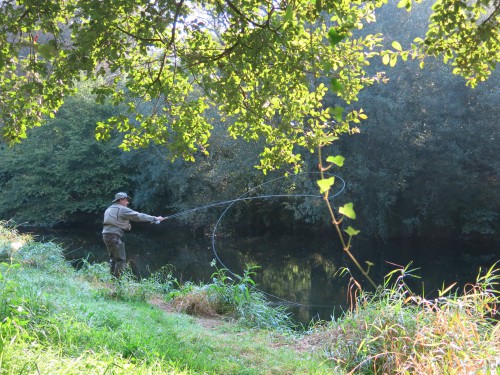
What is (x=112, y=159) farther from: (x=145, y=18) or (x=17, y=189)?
(x=145, y=18)

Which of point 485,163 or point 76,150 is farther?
point 76,150

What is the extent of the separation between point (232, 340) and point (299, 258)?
14.5 metres

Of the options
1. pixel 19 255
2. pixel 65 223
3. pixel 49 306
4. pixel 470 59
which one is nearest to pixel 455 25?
pixel 470 59

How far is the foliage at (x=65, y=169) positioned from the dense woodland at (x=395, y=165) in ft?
2.40

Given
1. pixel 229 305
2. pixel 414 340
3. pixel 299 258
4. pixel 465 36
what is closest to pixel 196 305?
pixel 229 305

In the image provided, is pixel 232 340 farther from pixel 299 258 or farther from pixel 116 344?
pixel 299 258

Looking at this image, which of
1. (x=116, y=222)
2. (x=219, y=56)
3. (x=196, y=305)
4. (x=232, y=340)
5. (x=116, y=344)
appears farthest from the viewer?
(x=116, y=222)

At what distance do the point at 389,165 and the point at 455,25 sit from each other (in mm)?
15680

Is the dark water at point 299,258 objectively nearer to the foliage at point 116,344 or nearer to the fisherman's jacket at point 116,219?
the fisherman's jacket at point 116,219

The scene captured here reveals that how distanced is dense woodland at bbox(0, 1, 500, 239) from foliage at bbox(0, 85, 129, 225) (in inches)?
28.8

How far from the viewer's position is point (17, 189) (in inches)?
1243

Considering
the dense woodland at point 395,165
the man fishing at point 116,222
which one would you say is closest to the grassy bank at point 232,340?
the man fishing at point 116,222

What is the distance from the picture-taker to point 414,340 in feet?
18.8

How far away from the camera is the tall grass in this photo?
16.6 feet
